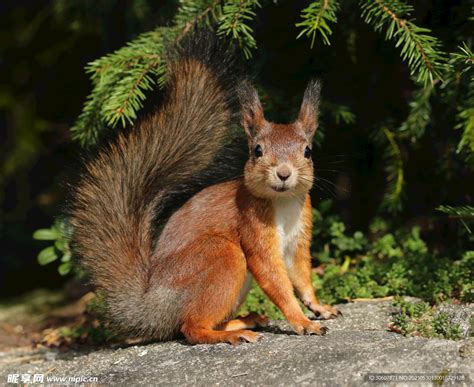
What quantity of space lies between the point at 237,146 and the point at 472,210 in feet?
3.90

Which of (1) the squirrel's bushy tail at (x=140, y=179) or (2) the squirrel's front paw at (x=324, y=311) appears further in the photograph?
(2) the squirrel's front paw at (x=324, y=311)

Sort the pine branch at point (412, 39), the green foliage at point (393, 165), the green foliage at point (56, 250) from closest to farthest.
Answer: the pine branch at point (412, 39) → the green foliage at point (393, 165) → the green foliage at point (56, 250)

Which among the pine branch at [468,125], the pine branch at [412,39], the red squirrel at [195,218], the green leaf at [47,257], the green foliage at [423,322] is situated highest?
the pine branch at [412,39]

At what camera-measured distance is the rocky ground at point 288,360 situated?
2713 millimetres

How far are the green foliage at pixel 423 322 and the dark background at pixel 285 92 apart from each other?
0.75 meters

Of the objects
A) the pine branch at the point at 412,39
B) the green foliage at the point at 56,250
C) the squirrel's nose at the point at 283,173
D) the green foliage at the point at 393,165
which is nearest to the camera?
the squirrel's nose at the point at 283,173

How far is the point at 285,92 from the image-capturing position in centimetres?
433

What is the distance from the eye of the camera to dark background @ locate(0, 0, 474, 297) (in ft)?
14.0

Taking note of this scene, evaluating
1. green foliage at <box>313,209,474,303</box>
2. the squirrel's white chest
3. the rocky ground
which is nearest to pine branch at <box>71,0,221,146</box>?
the squirrel's white chest

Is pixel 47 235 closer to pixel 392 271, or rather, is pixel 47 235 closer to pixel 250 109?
pixel 250 109

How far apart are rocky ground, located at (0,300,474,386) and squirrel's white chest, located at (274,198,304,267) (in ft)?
1.32

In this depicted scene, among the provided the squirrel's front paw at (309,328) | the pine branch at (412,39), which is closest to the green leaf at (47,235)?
the squirrel's front paw at (309,328)

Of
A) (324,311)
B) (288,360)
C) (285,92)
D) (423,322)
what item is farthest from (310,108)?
(288,360)

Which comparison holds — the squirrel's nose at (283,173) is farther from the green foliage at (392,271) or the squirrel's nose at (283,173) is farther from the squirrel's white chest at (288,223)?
the green foliage at (392,271)
